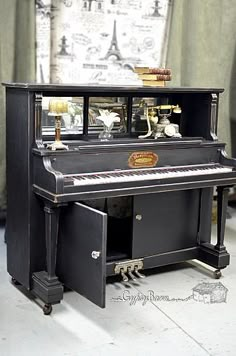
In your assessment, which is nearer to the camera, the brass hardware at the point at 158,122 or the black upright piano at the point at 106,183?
the black upright piano at the point at 106,183

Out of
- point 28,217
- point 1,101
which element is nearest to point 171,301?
point 28,217

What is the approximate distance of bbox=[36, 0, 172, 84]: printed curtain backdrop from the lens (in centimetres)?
398

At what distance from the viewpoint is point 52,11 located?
3955 mm

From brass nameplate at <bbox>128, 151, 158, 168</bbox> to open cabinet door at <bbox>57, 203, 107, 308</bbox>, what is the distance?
48cm

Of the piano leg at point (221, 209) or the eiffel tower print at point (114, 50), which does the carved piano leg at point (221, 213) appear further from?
the eiffel tower print at point (114, 50)

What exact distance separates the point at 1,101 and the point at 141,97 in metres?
1.09

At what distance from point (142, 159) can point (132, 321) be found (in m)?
0.89

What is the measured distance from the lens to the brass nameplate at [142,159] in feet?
9.95

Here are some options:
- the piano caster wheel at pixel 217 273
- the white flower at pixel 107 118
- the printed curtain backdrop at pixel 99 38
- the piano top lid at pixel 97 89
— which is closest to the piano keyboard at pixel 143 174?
the white flower at pixel 107 118

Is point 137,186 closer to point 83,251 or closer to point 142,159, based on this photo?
point 142,159

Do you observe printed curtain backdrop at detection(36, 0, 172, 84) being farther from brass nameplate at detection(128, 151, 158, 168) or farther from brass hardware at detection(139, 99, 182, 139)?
brass nameplate at detection(128, 151, 158, 168)

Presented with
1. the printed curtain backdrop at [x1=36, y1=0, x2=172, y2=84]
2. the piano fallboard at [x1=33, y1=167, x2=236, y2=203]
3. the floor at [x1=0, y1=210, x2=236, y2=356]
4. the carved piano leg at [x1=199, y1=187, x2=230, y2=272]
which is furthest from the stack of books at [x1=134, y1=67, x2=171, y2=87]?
the floor at [x1=0, y1=210, x2=236, y2=356]

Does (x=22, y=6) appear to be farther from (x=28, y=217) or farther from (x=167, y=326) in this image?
(x=167, y=326)

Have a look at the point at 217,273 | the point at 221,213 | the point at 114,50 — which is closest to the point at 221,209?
the point at 221,213
